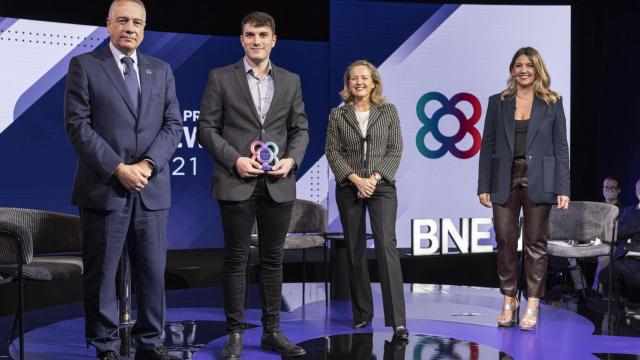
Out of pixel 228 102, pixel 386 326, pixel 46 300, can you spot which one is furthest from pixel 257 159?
pixel 46 300

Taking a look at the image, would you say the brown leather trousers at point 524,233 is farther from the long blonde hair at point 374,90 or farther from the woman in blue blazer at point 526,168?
the long blonde hair at point 374,90

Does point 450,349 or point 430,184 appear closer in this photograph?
point 450,349

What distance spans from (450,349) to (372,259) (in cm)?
289

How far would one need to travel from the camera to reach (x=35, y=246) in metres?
4.19

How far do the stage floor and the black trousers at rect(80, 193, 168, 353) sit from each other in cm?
43

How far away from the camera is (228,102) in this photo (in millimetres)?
3389

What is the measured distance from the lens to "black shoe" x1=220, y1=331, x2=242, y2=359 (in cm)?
337

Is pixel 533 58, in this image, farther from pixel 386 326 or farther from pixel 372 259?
pixel 372 259

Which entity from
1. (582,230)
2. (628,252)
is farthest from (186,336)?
(628,252)

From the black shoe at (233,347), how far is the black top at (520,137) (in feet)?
6.48

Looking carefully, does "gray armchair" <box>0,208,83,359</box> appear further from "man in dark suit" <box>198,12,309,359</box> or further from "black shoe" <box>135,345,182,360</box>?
"man in dark suit" <box>198,12,309,359</box>

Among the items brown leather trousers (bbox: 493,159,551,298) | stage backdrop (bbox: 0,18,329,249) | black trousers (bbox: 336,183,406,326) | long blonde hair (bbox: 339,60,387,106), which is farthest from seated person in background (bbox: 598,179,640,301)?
stage backdrop (bbox: 0,18,329,249)

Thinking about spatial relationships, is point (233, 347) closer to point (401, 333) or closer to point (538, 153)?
point (401, 333)

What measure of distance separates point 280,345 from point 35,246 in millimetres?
1756
